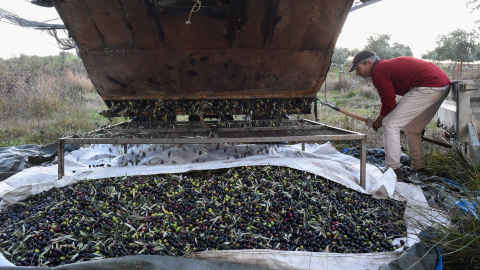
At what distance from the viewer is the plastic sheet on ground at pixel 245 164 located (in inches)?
83.7

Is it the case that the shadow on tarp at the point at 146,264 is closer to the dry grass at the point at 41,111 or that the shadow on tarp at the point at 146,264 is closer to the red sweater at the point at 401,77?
the red sweater at the point at 401,77

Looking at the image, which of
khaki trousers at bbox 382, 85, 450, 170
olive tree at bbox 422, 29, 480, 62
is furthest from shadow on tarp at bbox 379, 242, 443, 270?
olive tree at bbox 422, 29, 480, 62

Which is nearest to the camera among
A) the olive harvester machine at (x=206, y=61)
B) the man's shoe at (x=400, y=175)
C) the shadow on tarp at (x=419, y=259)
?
the shadow on tarp at (x=419, y=259)

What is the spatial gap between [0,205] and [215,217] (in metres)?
2.14

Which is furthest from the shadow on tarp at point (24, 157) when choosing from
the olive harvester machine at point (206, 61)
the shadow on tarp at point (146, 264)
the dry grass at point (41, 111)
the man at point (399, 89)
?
the man at point (399, 89)

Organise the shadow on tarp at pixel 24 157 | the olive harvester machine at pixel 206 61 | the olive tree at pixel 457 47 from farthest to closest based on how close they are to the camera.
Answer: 1. the olive tree at pixel 457 47
2. the shadow on tarp at pixel 24 157
3. the olive harvester machine at pixel 206 61

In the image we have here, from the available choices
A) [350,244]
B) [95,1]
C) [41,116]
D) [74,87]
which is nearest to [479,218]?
[350,244]

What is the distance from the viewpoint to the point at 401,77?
4.21 meters

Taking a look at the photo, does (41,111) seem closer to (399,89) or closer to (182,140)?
(182,140)

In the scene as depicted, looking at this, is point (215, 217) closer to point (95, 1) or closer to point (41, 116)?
point (95, 1)

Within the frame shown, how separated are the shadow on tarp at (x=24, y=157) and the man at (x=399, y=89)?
15.7 ft

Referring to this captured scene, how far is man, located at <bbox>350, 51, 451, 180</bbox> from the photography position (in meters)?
4.09

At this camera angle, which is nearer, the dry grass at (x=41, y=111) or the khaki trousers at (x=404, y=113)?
the khaki trousers at (x=404, y=113)

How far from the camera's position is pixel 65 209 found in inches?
105
